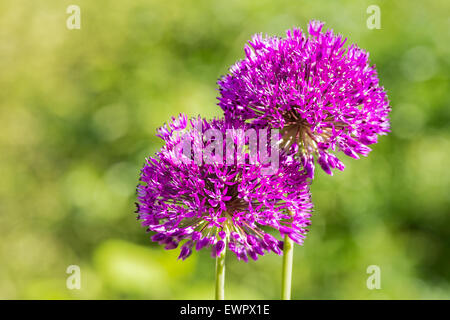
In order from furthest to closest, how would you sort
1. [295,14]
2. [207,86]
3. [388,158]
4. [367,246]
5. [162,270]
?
[295,14] < [207,86] < [388,158] < [367,246] < [162,270]

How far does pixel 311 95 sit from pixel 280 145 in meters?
0.19

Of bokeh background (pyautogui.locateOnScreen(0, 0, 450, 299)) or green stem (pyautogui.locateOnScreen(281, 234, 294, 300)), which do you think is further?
bokeh background (pyautogui.locateOnScreen(0, 0, 450, 299))

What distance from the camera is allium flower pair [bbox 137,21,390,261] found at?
1419 mm

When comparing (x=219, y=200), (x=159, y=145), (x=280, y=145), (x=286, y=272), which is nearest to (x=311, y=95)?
(x=280, y=145)

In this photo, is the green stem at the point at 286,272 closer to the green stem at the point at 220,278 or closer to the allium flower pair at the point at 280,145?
the allium flower pair at the point at 280,145

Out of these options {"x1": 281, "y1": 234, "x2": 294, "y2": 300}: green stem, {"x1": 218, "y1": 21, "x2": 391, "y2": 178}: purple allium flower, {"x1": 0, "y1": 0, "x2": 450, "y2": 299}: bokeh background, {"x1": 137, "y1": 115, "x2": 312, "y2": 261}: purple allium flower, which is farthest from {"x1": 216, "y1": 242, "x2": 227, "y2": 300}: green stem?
{"x1": 0, "y1": 0, "x2": 450, "y2": 299}: bokeh background

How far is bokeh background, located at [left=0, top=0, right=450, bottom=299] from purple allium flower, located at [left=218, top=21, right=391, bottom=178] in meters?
1.93

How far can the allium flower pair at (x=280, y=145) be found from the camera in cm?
142

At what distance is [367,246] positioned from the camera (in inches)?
153

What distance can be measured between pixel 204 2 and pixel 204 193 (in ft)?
12.9

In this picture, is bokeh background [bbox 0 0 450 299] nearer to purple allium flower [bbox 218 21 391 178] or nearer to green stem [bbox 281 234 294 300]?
green stem [bbox 281 234 294 300]
